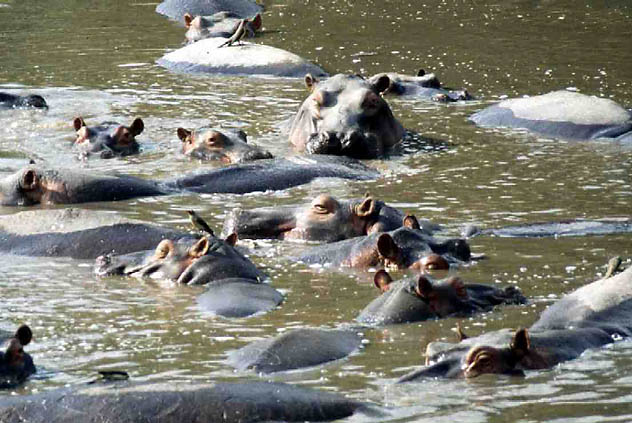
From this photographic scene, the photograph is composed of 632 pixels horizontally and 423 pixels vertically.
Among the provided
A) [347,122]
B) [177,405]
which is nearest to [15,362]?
[177,405]

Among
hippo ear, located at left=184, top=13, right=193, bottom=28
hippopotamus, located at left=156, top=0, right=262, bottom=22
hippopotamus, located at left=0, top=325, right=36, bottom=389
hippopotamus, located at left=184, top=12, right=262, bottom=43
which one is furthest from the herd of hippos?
hippopotamus, located at left=156, top=0, right=262, bottom=22

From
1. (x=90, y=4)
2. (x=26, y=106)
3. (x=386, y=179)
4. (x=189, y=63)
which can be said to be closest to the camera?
(x=386, y=179)

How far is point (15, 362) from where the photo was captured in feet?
19.7

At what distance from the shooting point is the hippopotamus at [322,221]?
8.66 m

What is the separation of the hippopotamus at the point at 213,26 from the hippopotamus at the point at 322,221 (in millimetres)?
8862

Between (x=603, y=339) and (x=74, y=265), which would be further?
(x=74, y=265)

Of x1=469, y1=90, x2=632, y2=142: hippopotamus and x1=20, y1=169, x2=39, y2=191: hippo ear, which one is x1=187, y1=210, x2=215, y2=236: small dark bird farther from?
x1=469, y1=90, x2=632, y2=142: hippopotamus

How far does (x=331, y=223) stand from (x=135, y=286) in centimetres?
147

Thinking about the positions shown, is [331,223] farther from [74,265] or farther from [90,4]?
[90,4]

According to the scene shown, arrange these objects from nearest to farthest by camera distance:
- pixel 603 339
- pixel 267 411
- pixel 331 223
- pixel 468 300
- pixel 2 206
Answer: pixel 267 411, pixel 603 339, pixel 468 300, pixel 331 223, pixel 2 206

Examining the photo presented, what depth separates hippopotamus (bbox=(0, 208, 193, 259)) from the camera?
8297 mm

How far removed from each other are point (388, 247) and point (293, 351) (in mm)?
1776

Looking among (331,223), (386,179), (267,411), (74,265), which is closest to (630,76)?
(386,179)

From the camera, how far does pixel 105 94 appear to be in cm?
1410
